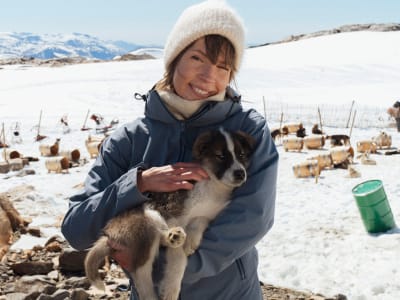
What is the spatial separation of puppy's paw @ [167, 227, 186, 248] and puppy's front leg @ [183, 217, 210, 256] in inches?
3.6

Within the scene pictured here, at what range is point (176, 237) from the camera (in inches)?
95.7

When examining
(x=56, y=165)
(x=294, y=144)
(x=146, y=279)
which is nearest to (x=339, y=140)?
(x=294, y=144)

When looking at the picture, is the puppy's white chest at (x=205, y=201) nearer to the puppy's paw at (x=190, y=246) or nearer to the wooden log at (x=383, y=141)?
the puppy's paw at (x=190, y=246)

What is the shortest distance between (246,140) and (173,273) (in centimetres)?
77

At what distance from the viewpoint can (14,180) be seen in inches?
665

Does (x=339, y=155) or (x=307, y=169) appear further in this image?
(x=339, y=155)

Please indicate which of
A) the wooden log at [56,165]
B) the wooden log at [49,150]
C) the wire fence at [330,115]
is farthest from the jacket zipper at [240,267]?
the wire fence at [330,115]

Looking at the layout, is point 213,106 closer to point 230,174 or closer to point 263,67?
point 230,174

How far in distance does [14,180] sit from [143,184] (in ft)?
50.7

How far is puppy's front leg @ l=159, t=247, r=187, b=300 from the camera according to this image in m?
→ 2.49

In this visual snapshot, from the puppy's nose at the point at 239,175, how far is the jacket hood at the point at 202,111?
340 millimetres

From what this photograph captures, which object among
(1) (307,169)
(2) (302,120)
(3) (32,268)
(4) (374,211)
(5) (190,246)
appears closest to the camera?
(5) (190,246)

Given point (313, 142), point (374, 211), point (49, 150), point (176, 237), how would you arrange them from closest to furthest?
point (176, 237), point (374, 211), point (313, 142), point (49, 150)

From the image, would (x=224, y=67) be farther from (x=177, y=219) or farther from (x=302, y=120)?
(x=302, y=120)
